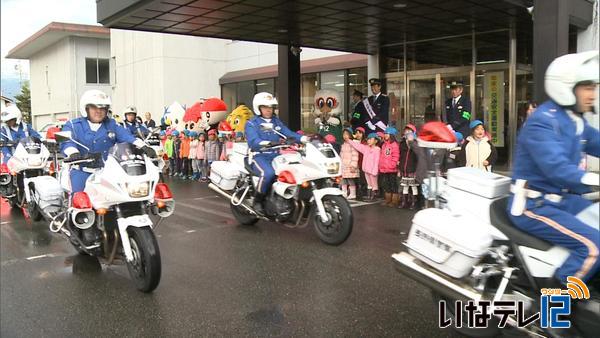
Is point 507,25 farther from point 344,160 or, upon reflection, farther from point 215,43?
point 215,43

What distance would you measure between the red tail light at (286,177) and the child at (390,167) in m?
3.20

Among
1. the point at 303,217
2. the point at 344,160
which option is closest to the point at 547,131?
the point at 303,217

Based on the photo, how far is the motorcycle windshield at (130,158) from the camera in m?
4.92

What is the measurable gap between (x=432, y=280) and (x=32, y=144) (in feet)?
25.8

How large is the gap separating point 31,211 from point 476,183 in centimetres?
766

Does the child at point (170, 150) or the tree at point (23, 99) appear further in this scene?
the child at point (170, 150)

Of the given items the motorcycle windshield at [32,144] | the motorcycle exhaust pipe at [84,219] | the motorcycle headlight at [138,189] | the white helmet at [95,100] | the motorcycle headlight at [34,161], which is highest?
the white helmet at [95,100]

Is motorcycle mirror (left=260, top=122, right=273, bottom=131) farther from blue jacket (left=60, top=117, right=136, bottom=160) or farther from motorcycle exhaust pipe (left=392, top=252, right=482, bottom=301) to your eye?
motorcycle exhaust pipe (left=392, top=252, right=482, bottom=301)

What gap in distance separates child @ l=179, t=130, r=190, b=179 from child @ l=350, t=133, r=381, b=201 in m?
6.60

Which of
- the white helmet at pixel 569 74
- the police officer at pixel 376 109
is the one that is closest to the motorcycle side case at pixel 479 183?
the white helmet at pixel 569 74

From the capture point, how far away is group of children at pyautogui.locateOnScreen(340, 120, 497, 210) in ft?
27.1

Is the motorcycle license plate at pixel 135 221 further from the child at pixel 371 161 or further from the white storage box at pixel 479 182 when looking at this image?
the child at pixel 371 161

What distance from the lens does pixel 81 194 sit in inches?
211

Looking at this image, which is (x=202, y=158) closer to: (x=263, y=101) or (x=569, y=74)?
(x=263, y=101)
